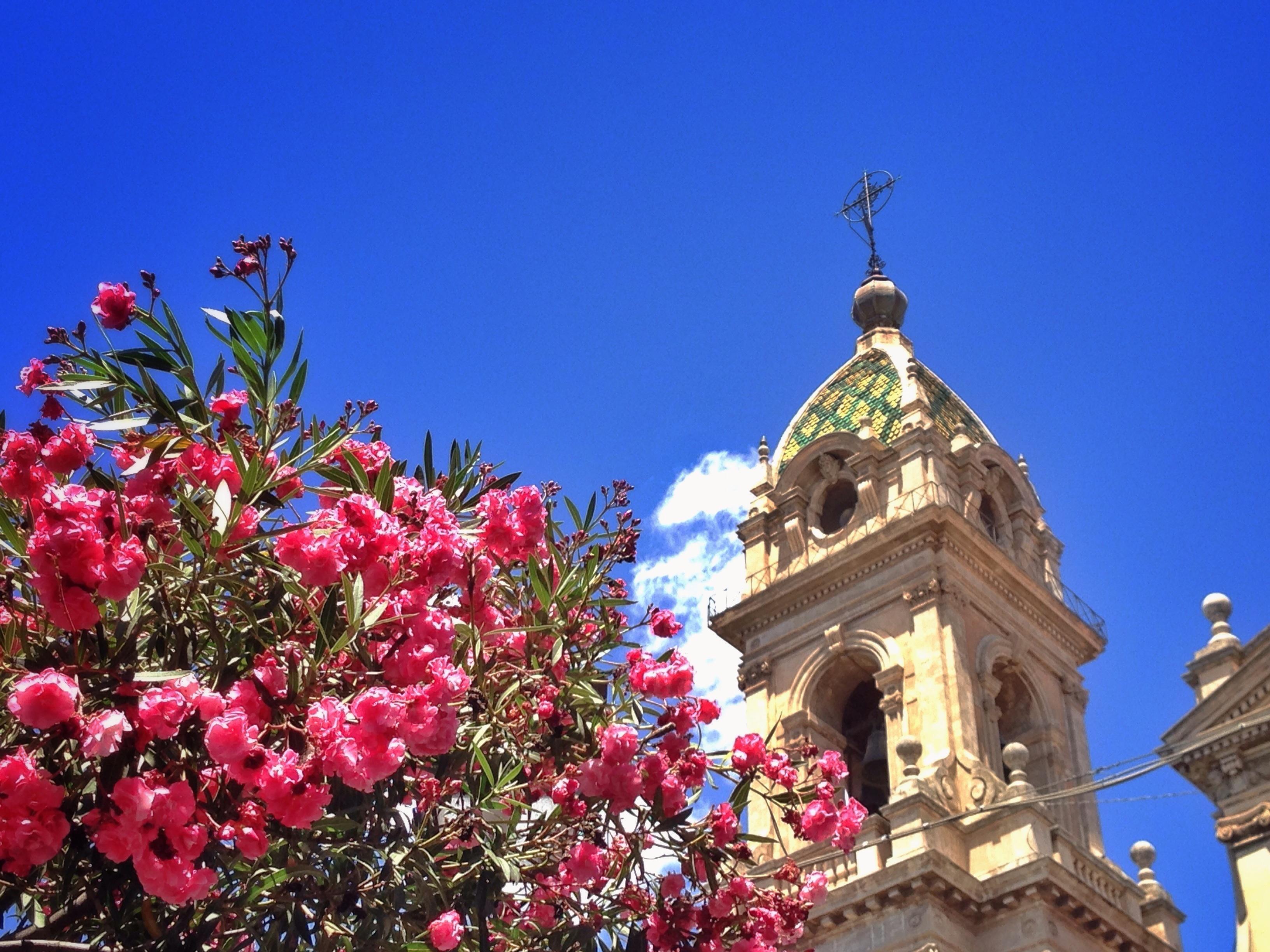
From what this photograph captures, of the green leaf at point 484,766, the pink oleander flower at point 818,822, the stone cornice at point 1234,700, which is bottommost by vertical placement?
the green leaf at point 484,766

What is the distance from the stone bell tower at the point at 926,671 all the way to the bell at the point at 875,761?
0.04 meters

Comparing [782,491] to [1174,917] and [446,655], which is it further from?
[446,655]


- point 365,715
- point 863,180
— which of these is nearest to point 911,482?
point 863,180

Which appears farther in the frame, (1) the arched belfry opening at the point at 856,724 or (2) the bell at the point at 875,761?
(1) the arched belfry opening at the point at 856,724

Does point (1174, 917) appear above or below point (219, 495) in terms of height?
above

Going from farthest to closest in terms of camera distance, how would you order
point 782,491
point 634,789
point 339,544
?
point 782,491 → point 634,789 → point 339,544

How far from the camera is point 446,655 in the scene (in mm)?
5262

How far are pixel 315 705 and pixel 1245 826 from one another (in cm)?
1127

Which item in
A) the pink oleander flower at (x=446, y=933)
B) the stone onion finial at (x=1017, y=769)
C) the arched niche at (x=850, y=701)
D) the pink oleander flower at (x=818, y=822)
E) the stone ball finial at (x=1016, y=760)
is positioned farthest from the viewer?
the arched niche at (x=850, y=701)

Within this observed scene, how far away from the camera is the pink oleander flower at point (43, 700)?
14.3ft

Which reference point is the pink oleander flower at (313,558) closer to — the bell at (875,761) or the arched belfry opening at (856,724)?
the arched belfry opening at (856,724)

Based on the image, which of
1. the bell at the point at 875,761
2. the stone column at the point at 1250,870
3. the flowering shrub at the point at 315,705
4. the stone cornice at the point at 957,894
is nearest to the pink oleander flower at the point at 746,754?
the flowering shrub at the point at 315,705

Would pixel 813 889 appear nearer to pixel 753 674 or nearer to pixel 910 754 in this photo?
pixel 910 754

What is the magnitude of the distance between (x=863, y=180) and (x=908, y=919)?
18855 mm
